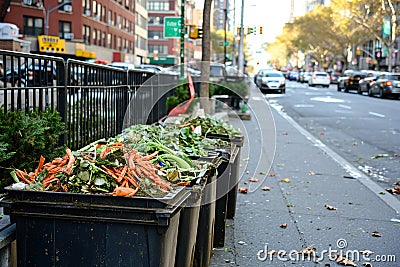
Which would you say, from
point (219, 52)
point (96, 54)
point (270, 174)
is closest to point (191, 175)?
point (270, 174)

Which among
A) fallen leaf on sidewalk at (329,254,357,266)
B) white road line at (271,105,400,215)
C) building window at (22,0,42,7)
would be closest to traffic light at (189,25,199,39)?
white road line at (271,105,400,215)

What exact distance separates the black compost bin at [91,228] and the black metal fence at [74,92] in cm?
175

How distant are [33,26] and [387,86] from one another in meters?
31.2

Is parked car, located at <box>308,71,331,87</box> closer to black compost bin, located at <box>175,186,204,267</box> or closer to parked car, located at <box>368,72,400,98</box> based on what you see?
parked car, located at <box>368,72,400,98</box>

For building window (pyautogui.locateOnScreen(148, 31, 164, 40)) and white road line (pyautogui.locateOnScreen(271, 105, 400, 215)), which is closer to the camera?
white road line (pyautogui.locateOnScreen(271, 105, 400, 215))

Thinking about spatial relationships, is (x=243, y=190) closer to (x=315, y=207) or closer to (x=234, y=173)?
(x=315, y=207)

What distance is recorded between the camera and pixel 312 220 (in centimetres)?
692

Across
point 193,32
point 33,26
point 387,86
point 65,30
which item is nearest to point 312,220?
point 193,32

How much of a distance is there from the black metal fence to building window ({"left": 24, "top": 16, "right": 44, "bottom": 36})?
1757 inches

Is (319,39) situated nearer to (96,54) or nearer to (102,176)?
(96,54)

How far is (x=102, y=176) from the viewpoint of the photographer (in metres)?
3.61

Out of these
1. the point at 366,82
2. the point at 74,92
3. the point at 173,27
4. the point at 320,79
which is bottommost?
the point at 320,79

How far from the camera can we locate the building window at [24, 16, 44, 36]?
52625 mm

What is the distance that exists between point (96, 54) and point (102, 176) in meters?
57.9
